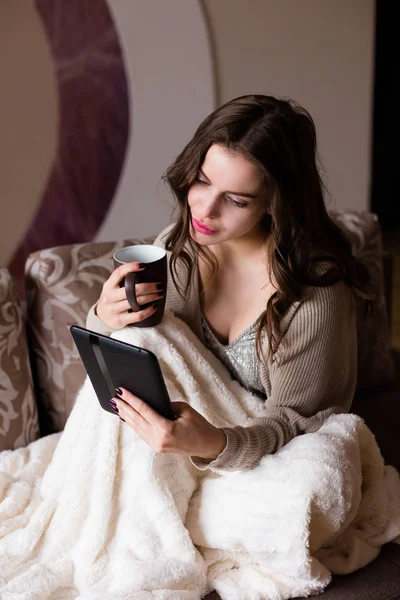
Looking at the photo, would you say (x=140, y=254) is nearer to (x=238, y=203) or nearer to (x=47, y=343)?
(x=238, y=203)

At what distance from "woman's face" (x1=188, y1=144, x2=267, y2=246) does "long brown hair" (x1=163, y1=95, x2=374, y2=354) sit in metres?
0.01

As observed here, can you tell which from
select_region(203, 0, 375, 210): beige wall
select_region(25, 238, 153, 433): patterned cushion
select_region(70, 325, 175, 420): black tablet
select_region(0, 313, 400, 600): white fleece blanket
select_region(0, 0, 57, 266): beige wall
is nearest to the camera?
select_region(70, 325, 175, 420): black tablet

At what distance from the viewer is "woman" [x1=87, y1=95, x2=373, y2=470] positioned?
119 centimetres

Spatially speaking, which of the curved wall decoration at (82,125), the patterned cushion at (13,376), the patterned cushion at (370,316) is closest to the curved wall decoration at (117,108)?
the curved wall decoration at (82,125)

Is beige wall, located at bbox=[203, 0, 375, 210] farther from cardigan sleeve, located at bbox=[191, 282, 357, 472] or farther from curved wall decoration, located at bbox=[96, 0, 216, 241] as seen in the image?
cardigan sleeve, located at bbox=[191, 282, 357, 472]

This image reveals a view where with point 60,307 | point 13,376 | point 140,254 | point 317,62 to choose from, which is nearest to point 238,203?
point 140,254

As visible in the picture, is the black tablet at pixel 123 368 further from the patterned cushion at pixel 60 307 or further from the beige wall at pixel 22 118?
the beige wall at pixel 22 118

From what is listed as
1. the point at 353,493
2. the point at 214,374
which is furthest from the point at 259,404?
the point at 353,493

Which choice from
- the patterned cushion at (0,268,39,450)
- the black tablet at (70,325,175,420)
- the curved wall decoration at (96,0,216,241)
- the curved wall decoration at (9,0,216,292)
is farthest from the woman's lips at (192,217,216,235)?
the curved wall decoration at (9,0,216,292)

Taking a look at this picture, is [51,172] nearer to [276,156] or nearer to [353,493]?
[276,156]

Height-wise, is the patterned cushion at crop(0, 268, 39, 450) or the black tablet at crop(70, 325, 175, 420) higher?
the black tablet at crop(70, 325, 175, 420)

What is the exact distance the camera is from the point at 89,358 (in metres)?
1.14

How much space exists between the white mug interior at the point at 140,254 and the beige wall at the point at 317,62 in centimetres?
147

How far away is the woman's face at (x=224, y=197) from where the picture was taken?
3.93ft
